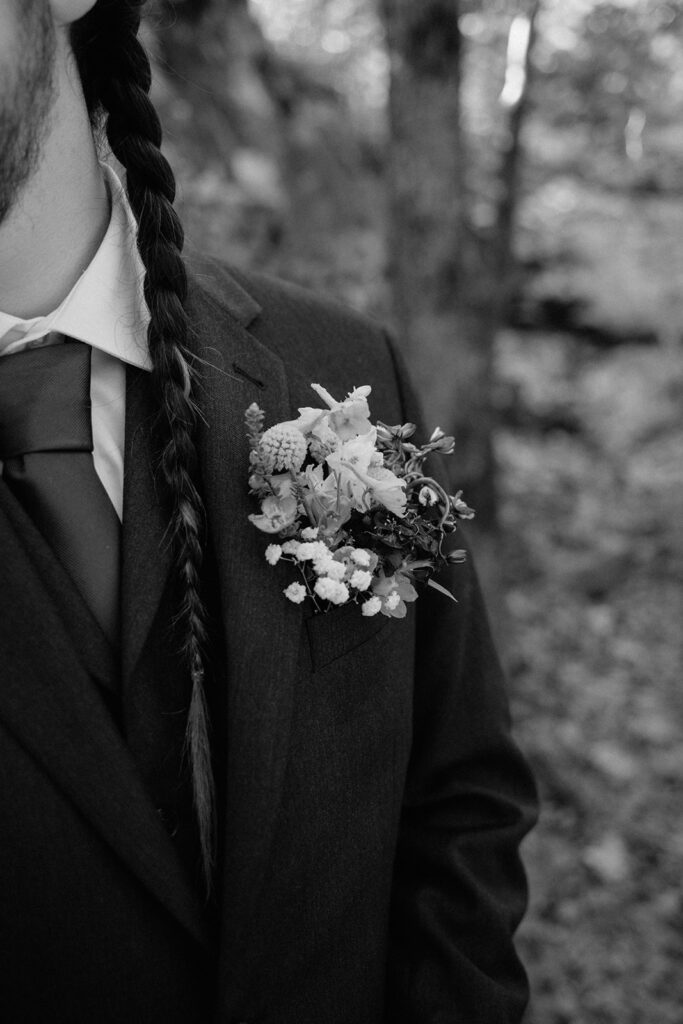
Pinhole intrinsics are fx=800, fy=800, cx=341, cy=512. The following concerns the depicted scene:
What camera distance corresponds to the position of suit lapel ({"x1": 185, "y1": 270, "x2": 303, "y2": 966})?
1.32m

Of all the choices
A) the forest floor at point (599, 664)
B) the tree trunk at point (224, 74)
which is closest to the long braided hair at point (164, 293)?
the forest floor at point (599, 664)

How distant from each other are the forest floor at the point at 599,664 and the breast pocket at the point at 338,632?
2.26 metres

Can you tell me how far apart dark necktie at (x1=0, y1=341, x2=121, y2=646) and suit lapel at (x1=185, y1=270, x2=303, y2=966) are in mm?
191

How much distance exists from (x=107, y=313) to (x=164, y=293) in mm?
113

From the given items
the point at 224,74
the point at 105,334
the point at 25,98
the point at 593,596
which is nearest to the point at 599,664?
the point at 593,596

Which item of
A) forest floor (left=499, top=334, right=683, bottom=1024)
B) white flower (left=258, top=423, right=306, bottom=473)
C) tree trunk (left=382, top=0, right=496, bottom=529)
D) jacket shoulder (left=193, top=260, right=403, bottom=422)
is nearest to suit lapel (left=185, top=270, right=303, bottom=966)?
white flower (left=258, top=423, right=306, bottom=473)

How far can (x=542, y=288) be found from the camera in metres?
6.61

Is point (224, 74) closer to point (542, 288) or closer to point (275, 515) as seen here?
point (542, 288)

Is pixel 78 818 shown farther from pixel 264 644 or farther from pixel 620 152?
pixel 620 152

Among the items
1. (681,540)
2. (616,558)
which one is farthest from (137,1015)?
(681,540)

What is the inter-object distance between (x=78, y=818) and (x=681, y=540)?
5.02m

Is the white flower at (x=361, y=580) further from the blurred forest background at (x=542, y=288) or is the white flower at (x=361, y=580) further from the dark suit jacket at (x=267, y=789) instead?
the blurred forest background at (x=542, y=288)

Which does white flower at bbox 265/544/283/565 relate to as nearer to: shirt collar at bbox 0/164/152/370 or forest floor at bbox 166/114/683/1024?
shirt collar at bbox 0/164/152/370

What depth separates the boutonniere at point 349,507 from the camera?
1.33 meters
